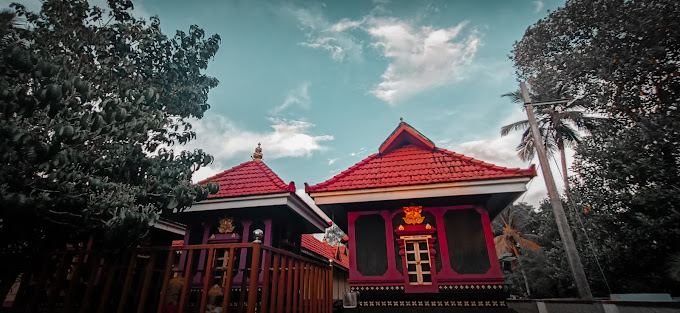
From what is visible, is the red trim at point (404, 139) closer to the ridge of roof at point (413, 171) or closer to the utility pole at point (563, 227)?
the ridge of roof at point (413, 171)

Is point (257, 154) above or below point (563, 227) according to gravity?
above

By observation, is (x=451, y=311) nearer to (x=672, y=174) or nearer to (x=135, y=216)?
(x=135, y=216)

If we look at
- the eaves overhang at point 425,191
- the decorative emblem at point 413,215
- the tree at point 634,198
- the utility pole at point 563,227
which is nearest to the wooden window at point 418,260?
the decorative emblem at point 413,215

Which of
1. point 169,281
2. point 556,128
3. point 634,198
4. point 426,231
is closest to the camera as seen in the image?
point 169,281

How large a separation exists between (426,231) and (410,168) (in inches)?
70.1

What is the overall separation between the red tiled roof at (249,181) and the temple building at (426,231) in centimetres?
93

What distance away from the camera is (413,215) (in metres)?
7.44

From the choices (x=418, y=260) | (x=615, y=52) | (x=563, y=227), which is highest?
(x=615, y=52)

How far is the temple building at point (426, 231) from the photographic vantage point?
6.62 metres

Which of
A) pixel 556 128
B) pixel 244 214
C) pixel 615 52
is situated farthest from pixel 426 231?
pixel 556 128

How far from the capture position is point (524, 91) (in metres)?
10.3

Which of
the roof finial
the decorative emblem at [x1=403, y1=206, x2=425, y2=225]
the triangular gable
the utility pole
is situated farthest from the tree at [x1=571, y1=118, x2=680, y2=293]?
the roof finial

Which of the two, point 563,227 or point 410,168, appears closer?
point 563,227

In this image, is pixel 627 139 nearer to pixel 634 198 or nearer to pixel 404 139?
pixel 634 198
